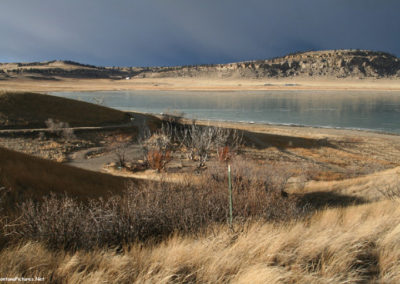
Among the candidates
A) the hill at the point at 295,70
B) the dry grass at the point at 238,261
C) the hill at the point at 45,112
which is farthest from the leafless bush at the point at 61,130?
the hill at the point at 295,70

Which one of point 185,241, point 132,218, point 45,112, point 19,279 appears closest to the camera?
point 19,279

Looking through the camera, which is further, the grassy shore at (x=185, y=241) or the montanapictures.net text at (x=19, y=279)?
the grassy shore at (x=185, y=241)

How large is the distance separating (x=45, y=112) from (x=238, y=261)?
30753 millimetres

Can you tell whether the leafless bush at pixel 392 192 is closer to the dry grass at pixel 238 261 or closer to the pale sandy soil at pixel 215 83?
the dry grass at pixel 238 261

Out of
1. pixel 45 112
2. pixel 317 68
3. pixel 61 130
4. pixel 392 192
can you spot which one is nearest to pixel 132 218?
pixel 392 192

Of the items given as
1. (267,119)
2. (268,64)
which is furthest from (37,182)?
(268,64)

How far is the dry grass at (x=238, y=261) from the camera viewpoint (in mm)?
2379

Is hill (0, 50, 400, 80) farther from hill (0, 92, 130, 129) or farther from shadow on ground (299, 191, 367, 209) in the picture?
shadow on ground (299, 191, 367, 209)

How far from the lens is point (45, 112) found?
28.4 meters

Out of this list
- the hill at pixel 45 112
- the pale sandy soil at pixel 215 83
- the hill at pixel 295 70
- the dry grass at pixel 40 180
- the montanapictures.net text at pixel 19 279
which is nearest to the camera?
the montanapictures.net text at pixel 19 279

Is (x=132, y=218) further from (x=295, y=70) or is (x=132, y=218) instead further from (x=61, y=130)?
(x=295, y=70)

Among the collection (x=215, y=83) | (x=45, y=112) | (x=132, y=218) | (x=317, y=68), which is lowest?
(x=132, y=218)

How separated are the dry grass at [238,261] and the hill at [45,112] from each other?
26.3 metres

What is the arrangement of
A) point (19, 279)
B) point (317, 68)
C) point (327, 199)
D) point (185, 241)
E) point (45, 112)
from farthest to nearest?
point (317, 68) → point (45, 112) → point (327, 199) → point (185, 241) → point (19, 279)
